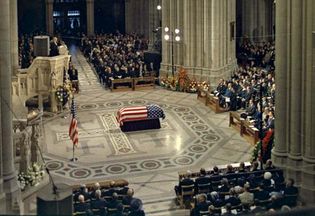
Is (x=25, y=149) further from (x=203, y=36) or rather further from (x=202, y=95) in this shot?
(x=203, y=36)

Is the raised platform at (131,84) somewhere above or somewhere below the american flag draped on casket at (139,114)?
above

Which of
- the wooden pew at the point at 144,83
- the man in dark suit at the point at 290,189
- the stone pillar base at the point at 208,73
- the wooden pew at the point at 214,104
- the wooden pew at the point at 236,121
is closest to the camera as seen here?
the man in dark suit at the point at 290,189

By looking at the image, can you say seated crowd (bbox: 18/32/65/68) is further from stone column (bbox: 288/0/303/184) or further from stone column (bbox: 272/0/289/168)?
stone column (bbox: 288/0/303/184)

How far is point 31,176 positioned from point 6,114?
92.0 inches

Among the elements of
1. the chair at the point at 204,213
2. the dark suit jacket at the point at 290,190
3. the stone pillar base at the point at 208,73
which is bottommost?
the chair at the point at 204,213

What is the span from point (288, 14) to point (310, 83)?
6.62 feet

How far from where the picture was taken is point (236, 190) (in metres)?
17.0

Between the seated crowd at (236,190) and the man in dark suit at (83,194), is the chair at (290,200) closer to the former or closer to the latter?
the seated crowd at (236,190)

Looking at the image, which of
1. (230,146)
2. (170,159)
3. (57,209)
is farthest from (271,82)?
(57,209)

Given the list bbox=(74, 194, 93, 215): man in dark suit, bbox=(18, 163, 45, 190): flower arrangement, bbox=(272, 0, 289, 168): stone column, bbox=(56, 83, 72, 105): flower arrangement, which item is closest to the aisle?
bbox=(56, 83, 72, 105): flower arrangement

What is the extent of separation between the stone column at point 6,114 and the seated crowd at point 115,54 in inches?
676

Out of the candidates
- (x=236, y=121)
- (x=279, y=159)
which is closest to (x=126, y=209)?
(x=279, y=159)

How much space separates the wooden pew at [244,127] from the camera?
23781mm

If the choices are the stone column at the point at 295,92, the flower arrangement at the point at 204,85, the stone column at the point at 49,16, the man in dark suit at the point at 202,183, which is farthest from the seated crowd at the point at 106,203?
the stone column at the point at 49,16
